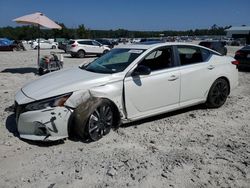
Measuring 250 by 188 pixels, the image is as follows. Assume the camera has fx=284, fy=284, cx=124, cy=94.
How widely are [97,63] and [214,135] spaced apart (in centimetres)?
259

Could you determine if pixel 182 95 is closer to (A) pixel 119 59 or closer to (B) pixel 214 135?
(B) pixel 214 135

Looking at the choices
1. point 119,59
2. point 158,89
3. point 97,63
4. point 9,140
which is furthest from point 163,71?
point 9,140

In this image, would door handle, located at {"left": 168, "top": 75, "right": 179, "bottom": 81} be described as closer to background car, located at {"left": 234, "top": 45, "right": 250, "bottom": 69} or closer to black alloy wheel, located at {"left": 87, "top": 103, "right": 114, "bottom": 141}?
black alloy wheel, located at {"left": 87, "top": 103, "right": 114, "bottom": 141}

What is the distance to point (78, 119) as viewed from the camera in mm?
4266

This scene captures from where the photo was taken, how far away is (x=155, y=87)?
16.7ft

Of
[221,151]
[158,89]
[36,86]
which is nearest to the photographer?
[221,151]

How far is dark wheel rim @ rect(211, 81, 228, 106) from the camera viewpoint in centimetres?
629

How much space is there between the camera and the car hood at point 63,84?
4.37 m

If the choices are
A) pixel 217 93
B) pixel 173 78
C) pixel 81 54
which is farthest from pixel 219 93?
pixel 81 54

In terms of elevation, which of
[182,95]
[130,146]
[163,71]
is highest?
[163,71]

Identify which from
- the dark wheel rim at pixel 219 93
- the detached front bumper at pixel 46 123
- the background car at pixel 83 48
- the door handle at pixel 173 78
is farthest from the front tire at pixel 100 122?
the background car at pixel 83 48

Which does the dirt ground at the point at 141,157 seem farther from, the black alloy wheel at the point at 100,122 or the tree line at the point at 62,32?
the tree line at the point at 62,32

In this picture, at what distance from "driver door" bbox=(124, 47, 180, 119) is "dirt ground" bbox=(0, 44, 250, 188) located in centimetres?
36

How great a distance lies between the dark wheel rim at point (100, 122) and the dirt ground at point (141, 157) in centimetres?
13
